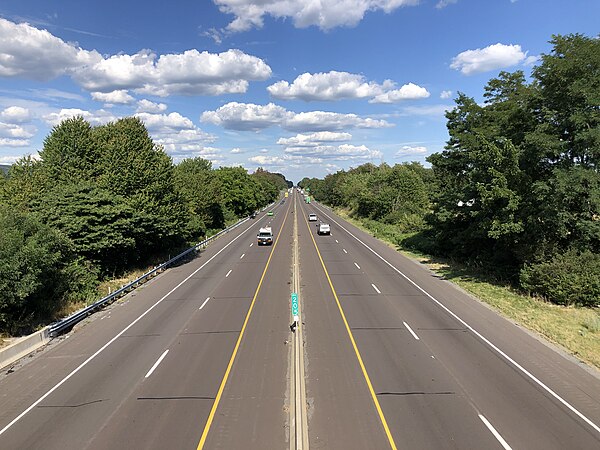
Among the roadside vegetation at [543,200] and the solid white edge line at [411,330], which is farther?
the roadside vegetation at [543,200]

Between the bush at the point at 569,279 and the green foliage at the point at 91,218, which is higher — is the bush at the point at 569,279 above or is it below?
below

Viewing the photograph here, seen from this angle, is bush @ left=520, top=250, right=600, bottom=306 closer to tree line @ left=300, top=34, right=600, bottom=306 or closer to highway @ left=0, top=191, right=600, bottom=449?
tree line @ left=300, top=34, right=600, bottom=306

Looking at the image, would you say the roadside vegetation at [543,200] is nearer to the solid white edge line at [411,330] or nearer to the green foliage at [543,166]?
the green foliage at [543,166]

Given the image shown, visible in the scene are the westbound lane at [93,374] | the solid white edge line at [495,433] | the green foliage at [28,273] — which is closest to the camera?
the solid white edge line at [495,433]

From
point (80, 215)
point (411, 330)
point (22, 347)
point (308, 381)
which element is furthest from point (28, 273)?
point (411, 330)

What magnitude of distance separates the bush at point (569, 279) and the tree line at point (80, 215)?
2524cm

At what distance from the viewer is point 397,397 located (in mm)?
11328

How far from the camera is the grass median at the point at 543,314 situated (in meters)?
15.7

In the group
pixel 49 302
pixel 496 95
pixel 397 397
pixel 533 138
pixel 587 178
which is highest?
pixel 496 95

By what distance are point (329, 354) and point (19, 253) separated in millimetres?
13362

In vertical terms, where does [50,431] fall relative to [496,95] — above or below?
below

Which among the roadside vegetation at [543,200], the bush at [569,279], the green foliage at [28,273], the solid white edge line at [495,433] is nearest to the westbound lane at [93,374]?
the green foliage at [28,273]

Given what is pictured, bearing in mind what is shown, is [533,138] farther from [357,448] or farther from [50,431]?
[50,431]

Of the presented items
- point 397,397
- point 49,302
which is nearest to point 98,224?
point 49,302
